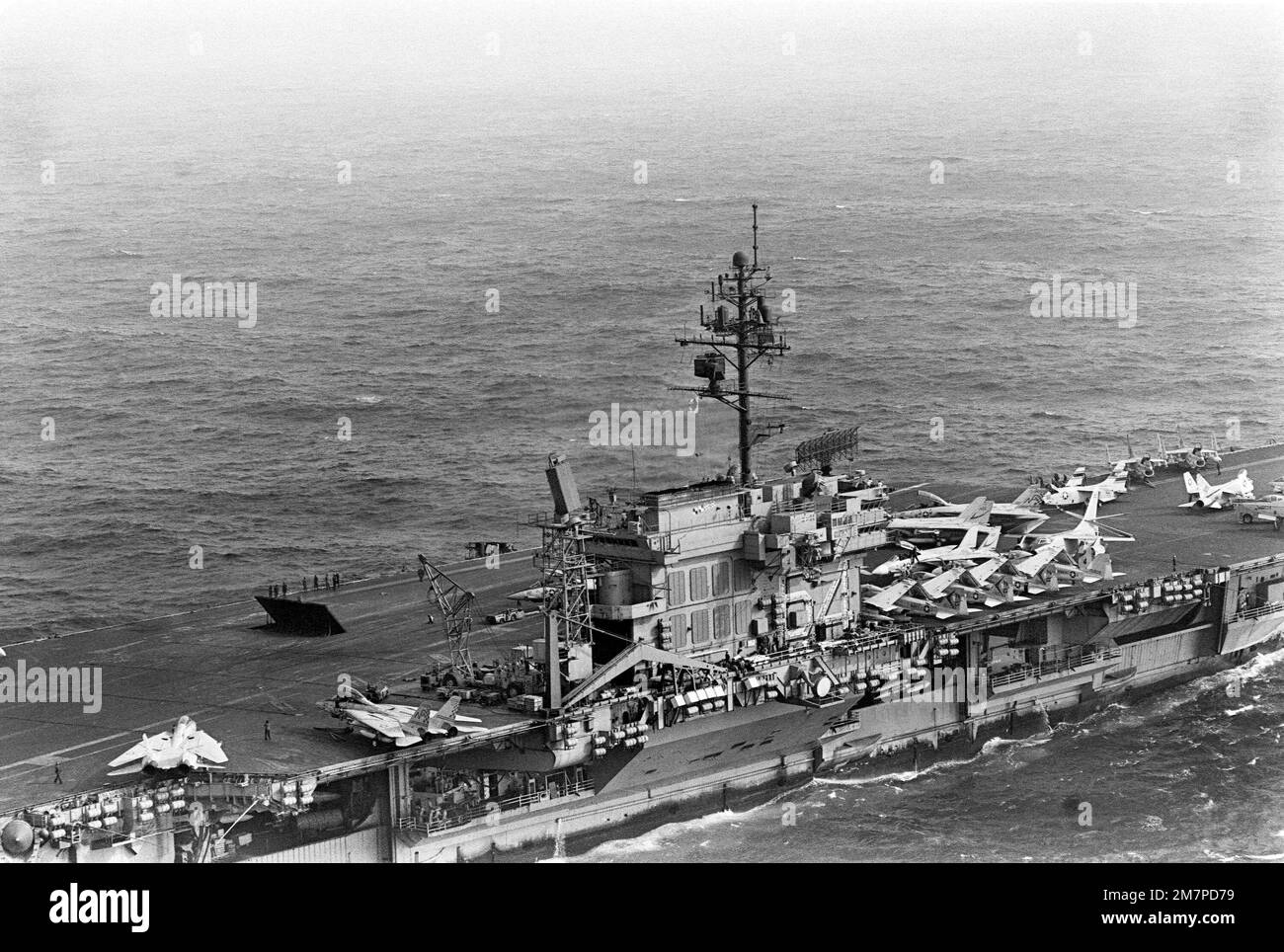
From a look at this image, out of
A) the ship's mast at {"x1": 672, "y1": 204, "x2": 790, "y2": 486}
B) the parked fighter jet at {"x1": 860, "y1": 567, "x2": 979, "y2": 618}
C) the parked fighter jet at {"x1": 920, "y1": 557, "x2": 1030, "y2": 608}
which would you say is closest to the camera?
the ship's mast at {"x1": 672, "y1": 204, "x2": 790, "y2": 486}

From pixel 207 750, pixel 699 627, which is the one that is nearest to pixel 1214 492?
pixel 699 627

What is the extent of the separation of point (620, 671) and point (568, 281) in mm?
51678

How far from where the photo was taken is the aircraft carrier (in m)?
35.4

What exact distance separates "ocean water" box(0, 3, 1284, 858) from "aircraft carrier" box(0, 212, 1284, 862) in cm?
190

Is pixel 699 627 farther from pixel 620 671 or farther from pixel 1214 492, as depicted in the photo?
pixel 1214 492

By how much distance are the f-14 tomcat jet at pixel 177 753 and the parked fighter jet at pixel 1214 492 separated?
111 ft

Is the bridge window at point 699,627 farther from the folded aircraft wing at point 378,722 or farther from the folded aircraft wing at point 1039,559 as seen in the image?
the folded aircraft wing at point 1039,559

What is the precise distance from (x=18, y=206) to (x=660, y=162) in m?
37.9

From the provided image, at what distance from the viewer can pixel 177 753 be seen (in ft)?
112

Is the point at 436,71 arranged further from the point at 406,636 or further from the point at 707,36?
the point at 406,636

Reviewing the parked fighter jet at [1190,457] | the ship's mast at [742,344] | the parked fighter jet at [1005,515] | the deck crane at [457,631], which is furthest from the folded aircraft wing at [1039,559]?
the deck crane at [457,631]

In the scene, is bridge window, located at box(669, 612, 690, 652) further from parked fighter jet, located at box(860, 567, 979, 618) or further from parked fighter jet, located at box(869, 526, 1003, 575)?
parked fighter jet, located at box(869, 526, 1003, 575)

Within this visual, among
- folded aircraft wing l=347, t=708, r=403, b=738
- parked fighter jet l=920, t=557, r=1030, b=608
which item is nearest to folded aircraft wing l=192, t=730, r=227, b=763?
folded aircraft wing l=347, t=708, r=403, b=738

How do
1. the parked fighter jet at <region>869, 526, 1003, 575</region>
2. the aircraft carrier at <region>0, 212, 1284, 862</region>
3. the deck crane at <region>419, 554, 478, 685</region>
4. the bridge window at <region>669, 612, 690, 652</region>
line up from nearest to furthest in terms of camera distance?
the aircraft carrier at <region>0, 212, 1284, 862</region> < the deck crane at <region>419, 554, 478, 685</region> < the bridge window at <region>669, 612, 690, 652</region> < the parked fighter jet at <region>869, 526, 1003, 575</region>
